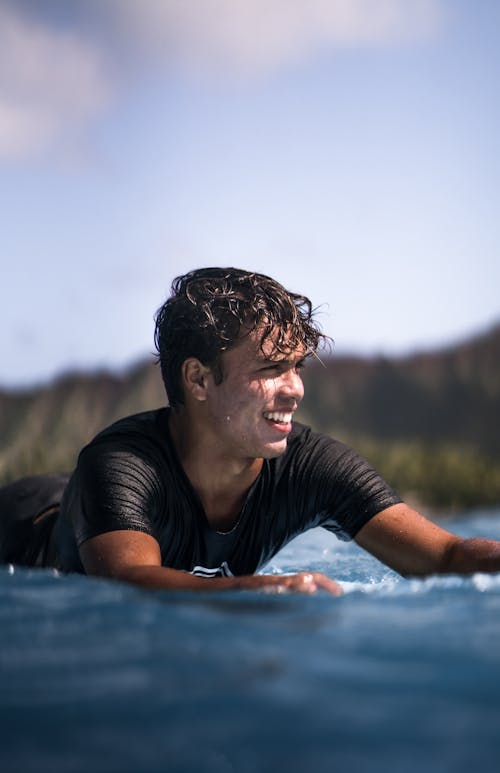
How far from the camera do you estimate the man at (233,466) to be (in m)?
3.68

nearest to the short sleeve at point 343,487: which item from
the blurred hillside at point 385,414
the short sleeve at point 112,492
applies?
the short sleeve at point 112,492

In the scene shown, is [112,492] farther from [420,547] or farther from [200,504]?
[420,547]

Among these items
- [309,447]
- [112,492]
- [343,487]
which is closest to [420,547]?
[343,487]

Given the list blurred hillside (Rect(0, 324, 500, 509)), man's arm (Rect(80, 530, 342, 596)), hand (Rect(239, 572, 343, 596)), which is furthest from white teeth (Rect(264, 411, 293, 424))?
blurred hillside (Rect(0, 324, 500, 509))

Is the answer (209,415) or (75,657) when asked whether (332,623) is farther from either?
(209,415)

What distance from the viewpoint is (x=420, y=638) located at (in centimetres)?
→ 273

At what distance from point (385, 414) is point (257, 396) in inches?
592

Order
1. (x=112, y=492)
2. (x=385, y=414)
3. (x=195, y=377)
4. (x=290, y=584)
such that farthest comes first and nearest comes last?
(x=385, y=414), (x=195, y=377), (x=112, y=492), (x=290, y=584)

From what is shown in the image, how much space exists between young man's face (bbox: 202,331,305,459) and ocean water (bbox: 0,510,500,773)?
0.66 m

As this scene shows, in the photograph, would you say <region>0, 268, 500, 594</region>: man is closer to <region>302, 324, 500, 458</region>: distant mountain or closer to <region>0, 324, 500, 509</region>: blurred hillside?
<region>0, 324, 500, 509</region>: blurred hillside

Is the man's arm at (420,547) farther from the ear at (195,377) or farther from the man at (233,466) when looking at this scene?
the ear at (195,377)

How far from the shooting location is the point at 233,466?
388cm

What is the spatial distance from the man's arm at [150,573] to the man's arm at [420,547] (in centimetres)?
67

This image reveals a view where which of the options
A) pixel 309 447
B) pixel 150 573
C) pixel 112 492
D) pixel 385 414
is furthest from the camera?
pixel 385 414
